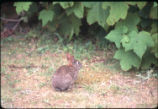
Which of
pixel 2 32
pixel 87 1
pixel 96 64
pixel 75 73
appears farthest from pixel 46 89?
pixel 2 32

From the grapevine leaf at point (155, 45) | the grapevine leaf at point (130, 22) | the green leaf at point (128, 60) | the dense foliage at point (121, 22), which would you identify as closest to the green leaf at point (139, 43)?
the dense foliage at point (121, 22)

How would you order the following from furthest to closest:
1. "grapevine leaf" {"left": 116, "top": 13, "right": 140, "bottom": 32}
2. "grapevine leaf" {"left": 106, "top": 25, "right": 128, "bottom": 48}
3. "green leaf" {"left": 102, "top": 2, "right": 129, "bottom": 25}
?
"grapevine leaf" {"left": 116, "top": 13, "right": 140, "bottom": 32} < "green leaf" {"left": 102, "top": 2, "right": 129, "bottom": 25} < "grapevine leaf" {"left": 106, "top": 25, "right": 128, "bottom": 48}

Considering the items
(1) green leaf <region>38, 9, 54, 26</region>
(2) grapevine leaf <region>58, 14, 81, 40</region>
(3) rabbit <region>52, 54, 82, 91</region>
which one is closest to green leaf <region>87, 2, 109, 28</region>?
(2) grapevine leaf <region>58, 14, 81, 40</region>

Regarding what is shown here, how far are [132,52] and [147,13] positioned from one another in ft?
3.78

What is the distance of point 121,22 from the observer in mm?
7723

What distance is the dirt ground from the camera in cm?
601

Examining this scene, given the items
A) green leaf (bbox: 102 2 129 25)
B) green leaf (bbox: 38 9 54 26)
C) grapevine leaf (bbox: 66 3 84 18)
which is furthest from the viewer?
green leaf (bbox: 38 9 54 26)

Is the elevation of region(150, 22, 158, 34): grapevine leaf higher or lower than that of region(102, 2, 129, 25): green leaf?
lower

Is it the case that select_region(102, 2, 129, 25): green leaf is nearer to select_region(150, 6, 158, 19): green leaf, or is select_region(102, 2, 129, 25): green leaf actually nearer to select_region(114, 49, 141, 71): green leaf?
select_region(150, 6, 158, 19): green leaf

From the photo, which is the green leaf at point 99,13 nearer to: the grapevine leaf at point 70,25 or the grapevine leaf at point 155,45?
the grapevine leaf at point 70,25

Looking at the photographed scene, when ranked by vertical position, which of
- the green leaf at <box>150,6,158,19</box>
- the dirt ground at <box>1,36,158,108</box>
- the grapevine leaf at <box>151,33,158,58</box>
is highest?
the green leaf at <box>150,6,158,19</box>

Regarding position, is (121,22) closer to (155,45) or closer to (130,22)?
(130,22)

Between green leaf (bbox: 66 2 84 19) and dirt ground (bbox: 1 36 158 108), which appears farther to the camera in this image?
green leaf (bbox: 66 2 84 19)

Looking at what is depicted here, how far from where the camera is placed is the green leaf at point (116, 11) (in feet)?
24.5
